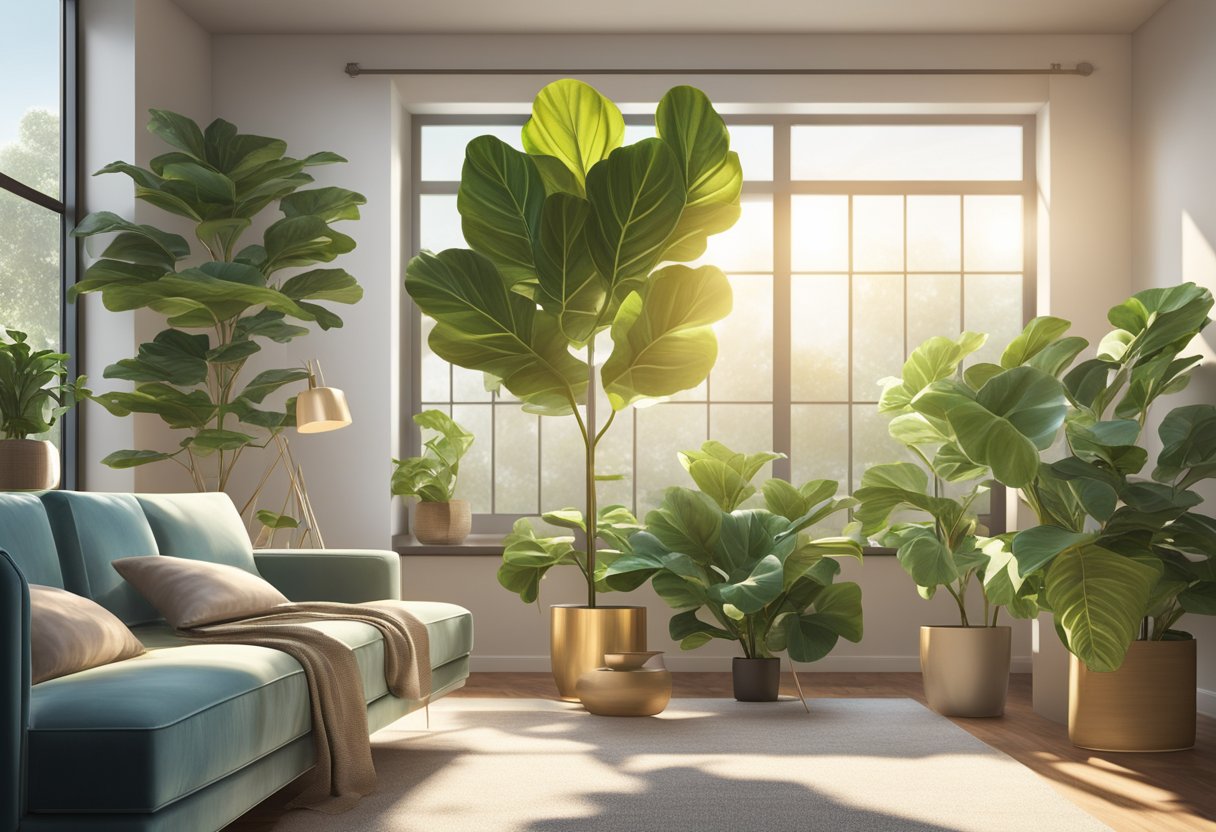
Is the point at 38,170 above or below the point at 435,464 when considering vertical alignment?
above

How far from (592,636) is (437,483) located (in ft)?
4.47

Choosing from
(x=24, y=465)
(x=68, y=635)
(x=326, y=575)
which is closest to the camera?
(x=68, y=635)

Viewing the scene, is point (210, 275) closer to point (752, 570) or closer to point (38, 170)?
point (38, 170)

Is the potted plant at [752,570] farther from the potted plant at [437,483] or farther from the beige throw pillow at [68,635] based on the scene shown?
the beige throw pillow at [68,635]

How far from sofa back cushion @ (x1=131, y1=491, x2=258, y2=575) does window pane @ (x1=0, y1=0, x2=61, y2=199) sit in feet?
5.46

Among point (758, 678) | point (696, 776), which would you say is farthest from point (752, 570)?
point (696, 776)

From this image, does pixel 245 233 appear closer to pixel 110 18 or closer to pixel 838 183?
pixel 110 18

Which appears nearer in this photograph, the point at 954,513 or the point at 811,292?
the point at 954,513

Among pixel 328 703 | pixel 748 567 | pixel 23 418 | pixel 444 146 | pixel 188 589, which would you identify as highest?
pixel 444 146

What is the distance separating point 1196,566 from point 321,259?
11.2 feet

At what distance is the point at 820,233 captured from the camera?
5.95m

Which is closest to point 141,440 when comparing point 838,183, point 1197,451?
point 838,183

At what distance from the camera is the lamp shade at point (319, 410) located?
15.1 feet

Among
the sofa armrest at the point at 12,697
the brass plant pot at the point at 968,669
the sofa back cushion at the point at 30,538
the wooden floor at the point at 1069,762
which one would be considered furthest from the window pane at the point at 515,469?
the sofa armrest at the point at 12,697
